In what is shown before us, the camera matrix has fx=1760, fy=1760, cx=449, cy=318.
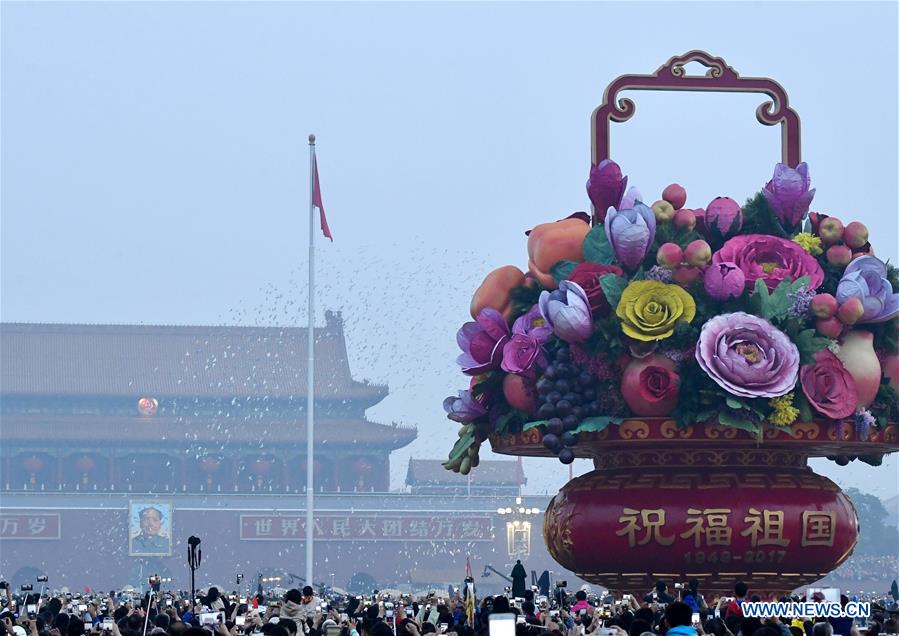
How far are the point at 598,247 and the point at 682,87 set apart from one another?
2.20 metres

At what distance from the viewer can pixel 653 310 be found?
17.8 metres

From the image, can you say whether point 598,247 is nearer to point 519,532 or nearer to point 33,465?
point 519,532

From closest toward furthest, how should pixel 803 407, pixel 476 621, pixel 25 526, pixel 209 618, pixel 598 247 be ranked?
pixel 209 618
pixel 476 621
pixel 803 407
pixel 598 247
pixel 25 526

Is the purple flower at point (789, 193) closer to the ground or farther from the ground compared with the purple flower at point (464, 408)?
farther from the ground

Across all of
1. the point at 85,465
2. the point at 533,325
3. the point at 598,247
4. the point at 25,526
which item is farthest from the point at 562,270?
the point at 85,465

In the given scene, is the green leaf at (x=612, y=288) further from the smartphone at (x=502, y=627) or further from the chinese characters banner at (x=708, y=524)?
the smartphone at (x=502, y=627)

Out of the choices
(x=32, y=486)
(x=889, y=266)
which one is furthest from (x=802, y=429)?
(x=32, y=486)

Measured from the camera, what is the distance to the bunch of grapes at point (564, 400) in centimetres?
1781

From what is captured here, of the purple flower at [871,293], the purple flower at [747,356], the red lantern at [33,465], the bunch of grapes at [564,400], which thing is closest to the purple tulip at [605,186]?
the bunch of grapes at [564,400]

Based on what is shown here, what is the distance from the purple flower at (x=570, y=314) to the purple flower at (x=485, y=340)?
3.11 feet

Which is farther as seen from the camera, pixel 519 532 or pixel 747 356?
pixel 519 532

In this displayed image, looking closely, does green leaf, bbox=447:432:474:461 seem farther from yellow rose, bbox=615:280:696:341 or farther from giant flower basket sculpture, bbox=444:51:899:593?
yellow rose, bbox=615:280:696:341

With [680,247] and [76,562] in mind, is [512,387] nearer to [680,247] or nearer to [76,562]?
[680,247]

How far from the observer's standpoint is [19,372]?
86875mm
